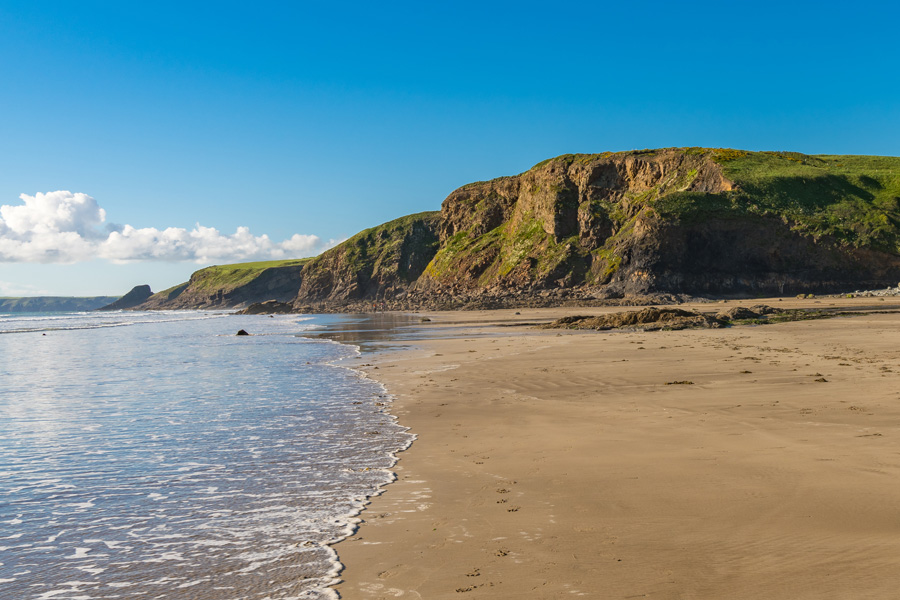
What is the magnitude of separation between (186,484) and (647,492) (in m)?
5.22

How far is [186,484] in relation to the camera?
7.22 m

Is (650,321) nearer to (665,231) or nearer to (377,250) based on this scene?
(665,231)

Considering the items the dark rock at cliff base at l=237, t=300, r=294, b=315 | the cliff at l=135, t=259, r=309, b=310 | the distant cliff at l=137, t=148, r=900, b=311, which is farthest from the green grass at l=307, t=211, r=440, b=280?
the cliff at l=135, t=259, r=309, b=310

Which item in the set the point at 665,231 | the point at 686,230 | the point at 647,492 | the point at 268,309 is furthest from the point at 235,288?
the point at 647,492

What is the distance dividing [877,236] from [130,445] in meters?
71.0

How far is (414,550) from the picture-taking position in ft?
16.4

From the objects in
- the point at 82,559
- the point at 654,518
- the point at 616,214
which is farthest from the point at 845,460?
the point at 616,214

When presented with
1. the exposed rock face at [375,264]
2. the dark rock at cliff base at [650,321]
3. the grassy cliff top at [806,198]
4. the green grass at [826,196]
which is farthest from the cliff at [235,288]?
the dark rock at cliff base at [650,321]

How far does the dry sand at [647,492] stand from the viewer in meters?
4.29

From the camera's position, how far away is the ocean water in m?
4.77

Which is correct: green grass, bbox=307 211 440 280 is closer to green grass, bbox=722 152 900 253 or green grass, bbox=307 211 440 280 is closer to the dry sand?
green grass, bbox=722 152 900 253

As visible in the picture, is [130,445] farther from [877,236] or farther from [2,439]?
[877,236]

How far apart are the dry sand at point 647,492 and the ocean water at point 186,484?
567mm

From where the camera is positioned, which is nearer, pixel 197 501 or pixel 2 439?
pixel 197 501
